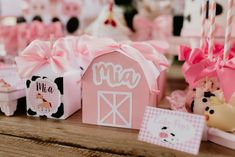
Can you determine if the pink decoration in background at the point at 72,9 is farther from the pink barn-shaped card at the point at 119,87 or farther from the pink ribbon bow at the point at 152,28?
the pink barn-shaped card at the point at 119,87

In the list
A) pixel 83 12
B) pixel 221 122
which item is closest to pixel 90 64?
pixel 221 122

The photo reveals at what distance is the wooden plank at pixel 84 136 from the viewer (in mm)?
500

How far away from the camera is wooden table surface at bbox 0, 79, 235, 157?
0.50m

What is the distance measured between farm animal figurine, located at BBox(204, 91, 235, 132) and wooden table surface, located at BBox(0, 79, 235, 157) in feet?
0.12

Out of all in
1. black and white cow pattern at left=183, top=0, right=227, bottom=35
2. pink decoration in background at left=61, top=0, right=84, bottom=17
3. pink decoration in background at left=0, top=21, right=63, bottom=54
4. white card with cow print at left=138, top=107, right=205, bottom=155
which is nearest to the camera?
white card with cow print at left=138, top=107, right=205, bottom=155

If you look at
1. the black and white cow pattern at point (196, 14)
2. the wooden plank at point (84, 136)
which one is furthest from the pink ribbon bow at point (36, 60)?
the black and white cow pattern at point (196, 14)

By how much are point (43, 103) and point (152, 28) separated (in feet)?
1.98

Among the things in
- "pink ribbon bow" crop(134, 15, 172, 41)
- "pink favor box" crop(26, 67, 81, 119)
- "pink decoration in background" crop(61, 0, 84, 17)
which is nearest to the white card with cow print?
"pink favor box" crop(26, 67, 81, 119)

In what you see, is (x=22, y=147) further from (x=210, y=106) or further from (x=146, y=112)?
(x=210, y=106)

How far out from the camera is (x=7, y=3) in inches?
51.4

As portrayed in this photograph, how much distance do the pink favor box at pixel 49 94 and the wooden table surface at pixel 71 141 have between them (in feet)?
0.06

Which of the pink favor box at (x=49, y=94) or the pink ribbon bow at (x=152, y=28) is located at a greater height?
the pink ribbon bow at (x=152, y=28)

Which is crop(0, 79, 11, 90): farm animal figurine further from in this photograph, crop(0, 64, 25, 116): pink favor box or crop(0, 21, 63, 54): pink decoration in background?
crop(0, 21, 63, 54): pink decoration in background

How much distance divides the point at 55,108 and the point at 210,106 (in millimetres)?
312
